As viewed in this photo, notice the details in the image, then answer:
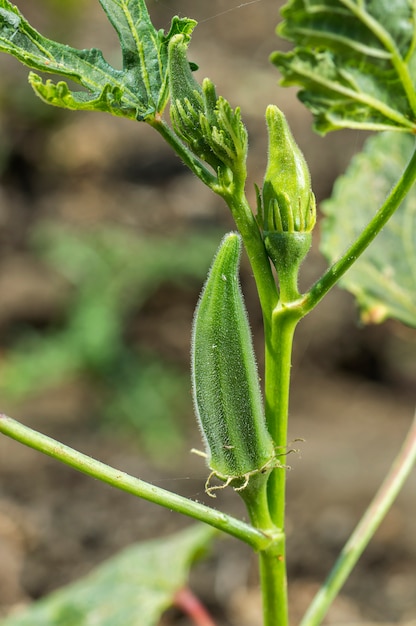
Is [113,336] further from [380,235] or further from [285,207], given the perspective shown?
[285,207]

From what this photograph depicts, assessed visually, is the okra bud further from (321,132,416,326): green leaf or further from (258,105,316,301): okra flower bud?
(321,132,416,326): green leaf

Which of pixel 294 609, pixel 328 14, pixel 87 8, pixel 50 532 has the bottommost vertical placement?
pixel 50 532

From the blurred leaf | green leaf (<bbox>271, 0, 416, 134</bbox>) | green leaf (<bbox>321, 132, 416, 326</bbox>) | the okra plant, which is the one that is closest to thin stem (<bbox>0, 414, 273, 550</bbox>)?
the okra plant

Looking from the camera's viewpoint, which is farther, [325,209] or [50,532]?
[50,532]

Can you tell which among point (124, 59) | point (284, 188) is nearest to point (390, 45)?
point (284, 188)

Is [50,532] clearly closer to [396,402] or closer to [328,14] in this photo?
[396,402]

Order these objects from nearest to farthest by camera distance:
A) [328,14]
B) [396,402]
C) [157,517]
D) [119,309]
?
[328,14] < [157,517] < [396,402] < [119,309]

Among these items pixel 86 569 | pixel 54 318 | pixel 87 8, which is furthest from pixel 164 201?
pixel 86 569
